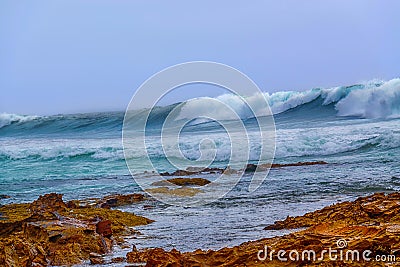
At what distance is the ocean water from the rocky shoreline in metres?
0.58

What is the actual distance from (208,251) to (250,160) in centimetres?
1478

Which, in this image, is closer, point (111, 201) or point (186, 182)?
point (111, 201)

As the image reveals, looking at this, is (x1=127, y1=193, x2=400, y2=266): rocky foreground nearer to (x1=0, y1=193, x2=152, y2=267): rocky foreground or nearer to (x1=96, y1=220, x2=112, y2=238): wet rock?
(x1=0, y1=193, x2=152, y2=267): rocky foreground

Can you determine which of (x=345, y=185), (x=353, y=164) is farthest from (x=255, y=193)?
(x=353, y=164)

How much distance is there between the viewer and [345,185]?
10.6m

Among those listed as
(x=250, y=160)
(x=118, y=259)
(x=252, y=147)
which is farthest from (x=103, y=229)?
(x=252, y=147)

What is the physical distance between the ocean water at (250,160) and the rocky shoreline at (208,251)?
0.58m

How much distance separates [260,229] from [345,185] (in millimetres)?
4248

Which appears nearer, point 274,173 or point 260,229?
point 260,229

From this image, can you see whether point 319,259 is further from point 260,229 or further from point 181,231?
point 181,231

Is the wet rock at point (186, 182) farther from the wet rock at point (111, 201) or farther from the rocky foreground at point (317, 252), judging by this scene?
the rocky foreground at point (317, 252)

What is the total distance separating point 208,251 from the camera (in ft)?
14.5

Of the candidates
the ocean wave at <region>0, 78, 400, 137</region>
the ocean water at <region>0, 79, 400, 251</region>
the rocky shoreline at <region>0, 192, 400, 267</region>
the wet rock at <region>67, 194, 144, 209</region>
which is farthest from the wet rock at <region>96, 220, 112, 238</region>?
the ocean wave at <region>0, 78, 400, 137</region>

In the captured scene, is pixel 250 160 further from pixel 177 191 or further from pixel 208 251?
pixel 208 251
